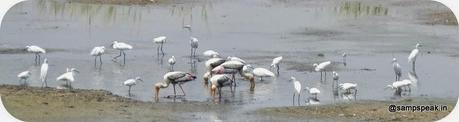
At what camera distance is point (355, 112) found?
1233 centimetres

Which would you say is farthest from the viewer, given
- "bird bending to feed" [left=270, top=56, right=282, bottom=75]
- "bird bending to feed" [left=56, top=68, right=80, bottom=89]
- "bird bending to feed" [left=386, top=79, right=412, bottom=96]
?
"bird bending to feed" [left=270, top=56, right=282, bottom=75]

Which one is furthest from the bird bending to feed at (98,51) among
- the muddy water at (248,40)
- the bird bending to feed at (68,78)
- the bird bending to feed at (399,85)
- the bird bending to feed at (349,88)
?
the bird bending to feed at (399,85)

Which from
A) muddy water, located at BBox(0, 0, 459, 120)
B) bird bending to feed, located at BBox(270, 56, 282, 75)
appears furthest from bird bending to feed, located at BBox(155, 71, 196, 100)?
bird bending to feed, located at BBox(270, 56, 282, 75)

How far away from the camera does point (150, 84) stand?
13711mm

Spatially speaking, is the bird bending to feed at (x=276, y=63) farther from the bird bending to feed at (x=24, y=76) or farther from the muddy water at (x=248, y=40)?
the bird bending to feed at (x=24, y=76)

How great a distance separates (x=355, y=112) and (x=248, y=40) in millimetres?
4815

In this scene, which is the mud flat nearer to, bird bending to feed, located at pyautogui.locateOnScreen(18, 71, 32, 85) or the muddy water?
the muddy water

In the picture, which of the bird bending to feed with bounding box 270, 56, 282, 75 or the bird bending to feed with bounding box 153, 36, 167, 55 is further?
the bird bending to feed with bounding box 153, 36, 167, 55

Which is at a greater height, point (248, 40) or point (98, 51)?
point (248, 40)

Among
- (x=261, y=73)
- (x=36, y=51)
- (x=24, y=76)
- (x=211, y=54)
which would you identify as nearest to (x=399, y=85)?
(x=261, y=73)

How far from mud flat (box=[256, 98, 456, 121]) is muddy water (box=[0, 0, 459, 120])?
0.33 metres

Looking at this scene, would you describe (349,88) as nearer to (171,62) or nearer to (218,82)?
(218,82)

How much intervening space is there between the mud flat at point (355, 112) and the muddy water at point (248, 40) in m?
0.33

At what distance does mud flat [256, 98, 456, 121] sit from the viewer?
1209 centimetres
